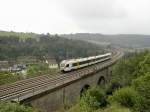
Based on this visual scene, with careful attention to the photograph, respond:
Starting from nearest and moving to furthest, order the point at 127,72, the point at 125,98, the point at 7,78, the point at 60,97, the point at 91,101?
the point at 91,101 < the point at 125,98 < the point at 60,97 < the point at 7,78 < the point at 127,72

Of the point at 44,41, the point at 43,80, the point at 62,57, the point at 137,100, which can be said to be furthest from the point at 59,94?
the point at 44,41

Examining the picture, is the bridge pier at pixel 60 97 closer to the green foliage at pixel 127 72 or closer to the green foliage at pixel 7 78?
the green foliage at pixel 127 72

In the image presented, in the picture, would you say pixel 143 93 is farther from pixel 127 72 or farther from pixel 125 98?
pixel 127 72

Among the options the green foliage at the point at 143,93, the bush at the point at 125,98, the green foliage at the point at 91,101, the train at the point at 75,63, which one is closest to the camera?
the green foliage at the point at 91,101

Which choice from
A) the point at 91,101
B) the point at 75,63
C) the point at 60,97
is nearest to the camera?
the point at 91,101

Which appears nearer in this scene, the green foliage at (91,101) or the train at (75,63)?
the green foliage at (91,101)

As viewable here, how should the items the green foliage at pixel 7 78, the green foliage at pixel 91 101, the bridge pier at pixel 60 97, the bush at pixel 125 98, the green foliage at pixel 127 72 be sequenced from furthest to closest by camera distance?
the green foliage at pixel 127 72 < the green foliage at pixel 7 78 < the bush at pixel 125 98 < the bridge pier at pixel 60 97 < the green foliage at pixel 91 101

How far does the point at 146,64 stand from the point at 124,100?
39.0ft

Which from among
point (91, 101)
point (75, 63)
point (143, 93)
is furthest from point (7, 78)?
point (143, 93)

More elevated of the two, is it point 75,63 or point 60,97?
point 75,63

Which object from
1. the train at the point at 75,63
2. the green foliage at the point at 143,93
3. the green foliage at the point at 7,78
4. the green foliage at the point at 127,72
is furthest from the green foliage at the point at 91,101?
the train at the point at 75,63

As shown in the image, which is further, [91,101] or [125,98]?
[125,98]

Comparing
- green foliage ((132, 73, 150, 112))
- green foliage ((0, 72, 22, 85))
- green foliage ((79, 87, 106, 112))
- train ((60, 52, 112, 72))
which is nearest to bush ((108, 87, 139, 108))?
green foliage ((132, 73, 150, 112))

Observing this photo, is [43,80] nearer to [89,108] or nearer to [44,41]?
[89,108]
